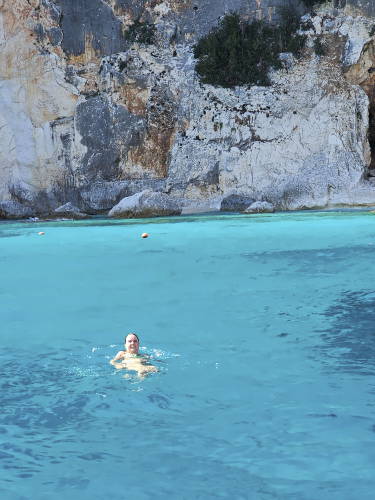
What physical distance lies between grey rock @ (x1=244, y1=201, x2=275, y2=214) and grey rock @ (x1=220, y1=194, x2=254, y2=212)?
1.41m

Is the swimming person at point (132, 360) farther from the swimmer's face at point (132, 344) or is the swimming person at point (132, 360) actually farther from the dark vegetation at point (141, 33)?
the dark vegetation at point (141, 33)

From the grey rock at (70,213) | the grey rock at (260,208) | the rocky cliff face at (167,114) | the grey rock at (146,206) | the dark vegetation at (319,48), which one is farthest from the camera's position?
the dark vegetation at (319,48)

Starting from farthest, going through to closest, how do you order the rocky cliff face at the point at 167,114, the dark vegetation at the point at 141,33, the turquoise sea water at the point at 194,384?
the dark vegetation at the point at 141,33 → the rocky cliff face at the point at 167,114 → the turquoise sea water at the point at 194,384

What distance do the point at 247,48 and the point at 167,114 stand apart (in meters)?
5.01

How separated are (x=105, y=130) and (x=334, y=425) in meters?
29.3

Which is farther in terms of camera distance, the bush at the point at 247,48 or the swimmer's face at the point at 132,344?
the bush at the point at 247,48

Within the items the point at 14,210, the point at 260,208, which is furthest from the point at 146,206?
the point at 14,210

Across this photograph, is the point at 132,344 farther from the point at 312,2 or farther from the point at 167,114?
the point at 312,2

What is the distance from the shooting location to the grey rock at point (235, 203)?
2916cm

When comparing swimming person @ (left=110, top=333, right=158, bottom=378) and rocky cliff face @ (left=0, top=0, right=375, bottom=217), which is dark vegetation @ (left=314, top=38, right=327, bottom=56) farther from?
swimming person @ (left=110, top=333, right=158, bottom=378)

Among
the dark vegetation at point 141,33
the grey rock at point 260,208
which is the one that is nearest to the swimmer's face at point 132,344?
the grey rock at point 260,208

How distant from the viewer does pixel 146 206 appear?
28.2 metres

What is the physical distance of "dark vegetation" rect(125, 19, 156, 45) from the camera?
31406 mm

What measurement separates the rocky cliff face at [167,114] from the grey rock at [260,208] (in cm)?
107
